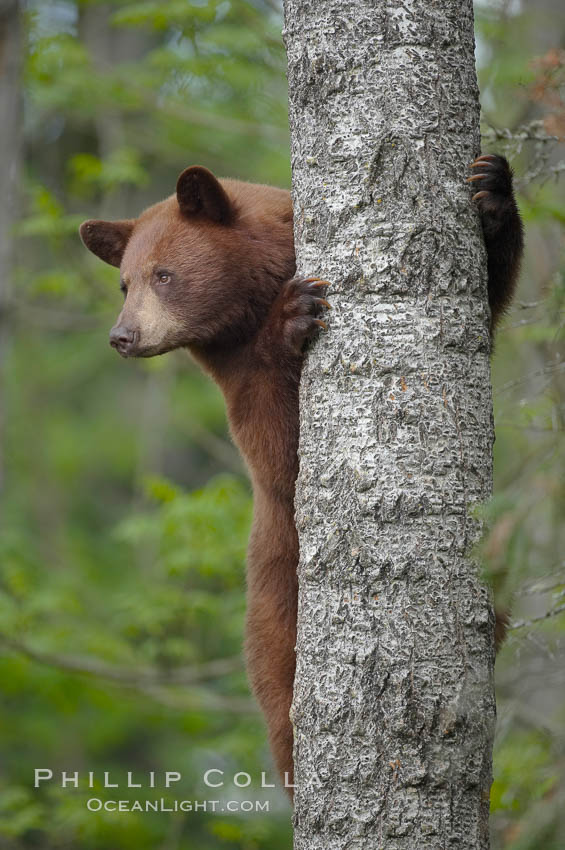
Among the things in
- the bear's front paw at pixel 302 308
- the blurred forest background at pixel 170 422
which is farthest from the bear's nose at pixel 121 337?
the blurred forest background at pixel 170 422

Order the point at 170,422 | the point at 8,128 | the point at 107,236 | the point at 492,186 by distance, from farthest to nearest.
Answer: the point at 170,422 → the point at 8,128 → the point at 107,236 → the point at 492,186

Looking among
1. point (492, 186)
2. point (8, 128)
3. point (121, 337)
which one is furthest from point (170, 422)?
point (492, 186)

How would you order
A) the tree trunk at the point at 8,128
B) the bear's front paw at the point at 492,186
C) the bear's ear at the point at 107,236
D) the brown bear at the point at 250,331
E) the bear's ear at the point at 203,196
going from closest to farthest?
the bear's front paw at the point at 492,186 < the brown bear at the point at 250,331 < the bear's ear at the point at 203,196 < the bear's ear at the point at 107,236 < the tree trunk at the point at 8,128

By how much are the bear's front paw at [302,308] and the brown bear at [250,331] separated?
1.14 ft

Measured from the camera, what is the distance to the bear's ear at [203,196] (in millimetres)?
3781

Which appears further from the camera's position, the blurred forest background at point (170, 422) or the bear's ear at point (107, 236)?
the blurred forest background at point (170, 422)

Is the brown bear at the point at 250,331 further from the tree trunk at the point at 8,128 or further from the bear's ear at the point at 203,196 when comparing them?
the tree trunk at the point at 8,128

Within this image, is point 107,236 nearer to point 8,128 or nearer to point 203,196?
point 203,196

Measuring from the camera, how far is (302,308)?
9.75 ft

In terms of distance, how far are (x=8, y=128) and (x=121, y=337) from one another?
12.8ft

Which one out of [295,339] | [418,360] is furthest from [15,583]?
[418,360]

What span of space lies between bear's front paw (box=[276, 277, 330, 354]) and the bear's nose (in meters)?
0.87

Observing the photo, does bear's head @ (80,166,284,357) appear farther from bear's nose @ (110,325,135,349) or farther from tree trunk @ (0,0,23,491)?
tree trunk @ (0,0,23,491)

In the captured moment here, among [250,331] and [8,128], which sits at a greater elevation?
[8,128]
